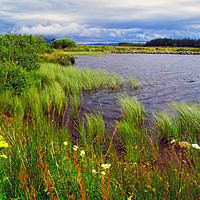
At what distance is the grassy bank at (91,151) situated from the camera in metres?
2.30

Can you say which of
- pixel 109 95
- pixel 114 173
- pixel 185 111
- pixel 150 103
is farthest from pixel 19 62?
pixel 114 173

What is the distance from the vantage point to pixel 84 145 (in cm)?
418

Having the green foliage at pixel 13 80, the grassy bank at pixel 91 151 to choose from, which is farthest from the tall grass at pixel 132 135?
the green foliage at pixel 13 80

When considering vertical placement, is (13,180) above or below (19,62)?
below

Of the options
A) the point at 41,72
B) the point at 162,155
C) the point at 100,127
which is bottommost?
the point at 162,155

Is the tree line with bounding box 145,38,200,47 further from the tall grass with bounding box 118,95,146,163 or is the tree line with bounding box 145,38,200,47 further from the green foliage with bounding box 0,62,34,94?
the green foliage with bounding box 0,62,34,94

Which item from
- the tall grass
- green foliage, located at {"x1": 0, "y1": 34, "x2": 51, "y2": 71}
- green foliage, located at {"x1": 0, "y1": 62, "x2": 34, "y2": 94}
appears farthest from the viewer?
green foliage, located at {"x1": 0, "y1": 34, "x2": 51, "y2": 71}

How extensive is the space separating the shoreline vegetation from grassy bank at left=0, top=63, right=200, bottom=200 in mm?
12

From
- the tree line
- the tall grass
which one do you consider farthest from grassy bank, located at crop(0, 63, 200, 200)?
the tree line

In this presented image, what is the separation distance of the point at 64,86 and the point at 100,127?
6840mm

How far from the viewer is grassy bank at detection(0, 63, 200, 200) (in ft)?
7.55

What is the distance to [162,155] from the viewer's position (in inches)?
187

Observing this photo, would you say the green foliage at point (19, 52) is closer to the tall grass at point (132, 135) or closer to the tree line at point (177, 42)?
the tall grass at point (132, 135)

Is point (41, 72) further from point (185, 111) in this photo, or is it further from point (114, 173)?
point (114, 173)
